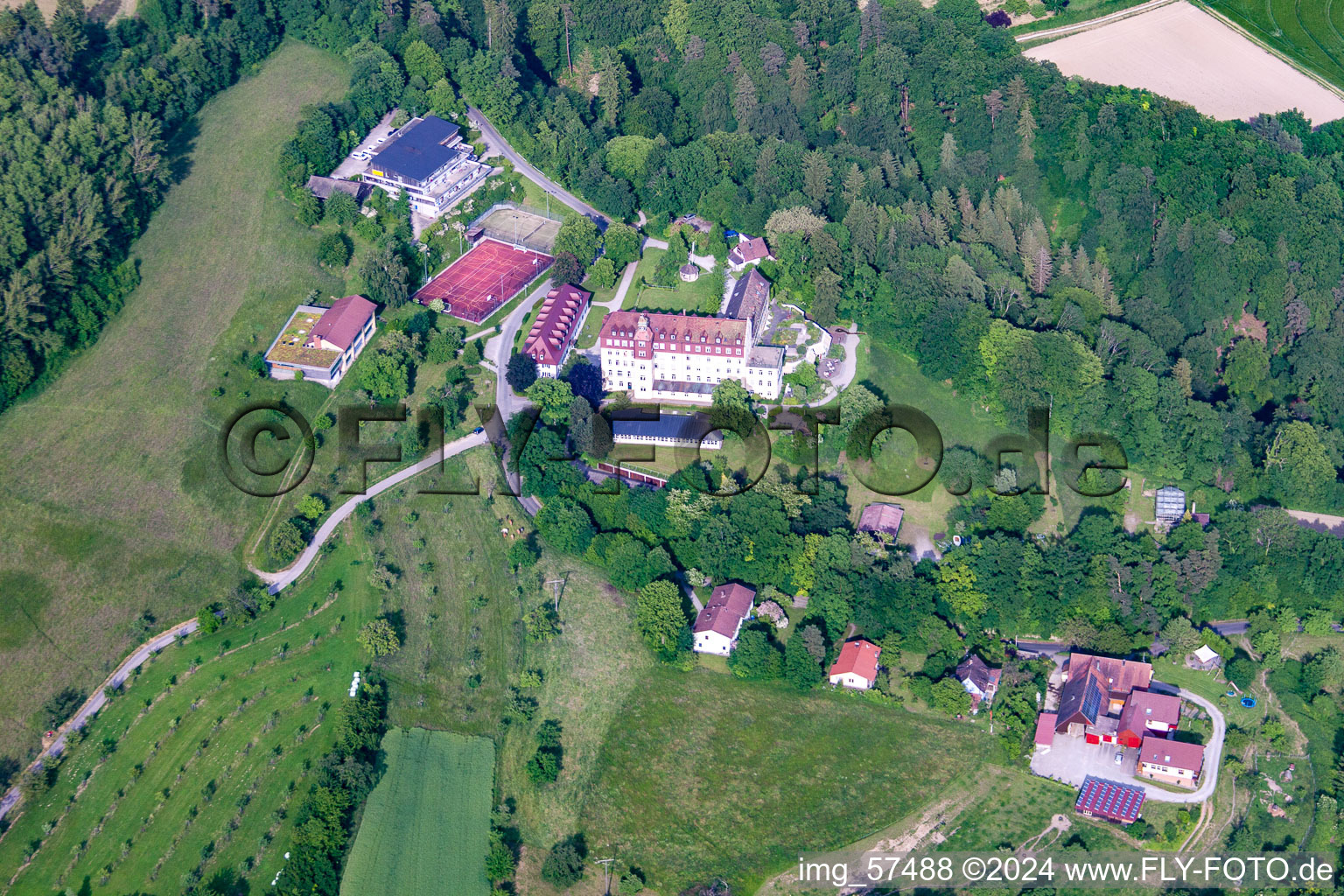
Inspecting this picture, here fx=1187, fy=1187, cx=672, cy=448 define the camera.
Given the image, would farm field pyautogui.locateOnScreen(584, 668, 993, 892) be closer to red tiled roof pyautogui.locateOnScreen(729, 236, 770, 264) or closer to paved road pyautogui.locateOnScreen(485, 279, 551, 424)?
paved road pyautogui.locateOnScreen(485, 279, 551, 424)

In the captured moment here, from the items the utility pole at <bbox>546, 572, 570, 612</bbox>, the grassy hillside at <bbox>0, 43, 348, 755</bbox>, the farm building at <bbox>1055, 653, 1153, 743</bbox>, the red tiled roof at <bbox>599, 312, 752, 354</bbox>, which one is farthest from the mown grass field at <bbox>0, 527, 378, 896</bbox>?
the farm building at <bbox>1055, 653, 1153, 743</bbox>

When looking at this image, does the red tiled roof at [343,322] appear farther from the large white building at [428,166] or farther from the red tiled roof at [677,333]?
the red tiled roof at [677,333]

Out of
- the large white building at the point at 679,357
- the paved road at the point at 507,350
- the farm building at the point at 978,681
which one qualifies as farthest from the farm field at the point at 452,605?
the farm building at the point at 978,681

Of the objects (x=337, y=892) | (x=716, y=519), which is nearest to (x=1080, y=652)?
(x=716, y=519)

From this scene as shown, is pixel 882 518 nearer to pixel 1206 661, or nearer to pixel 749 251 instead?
pixel 1206 661

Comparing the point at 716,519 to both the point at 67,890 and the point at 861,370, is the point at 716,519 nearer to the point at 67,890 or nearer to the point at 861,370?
the point at 861,370

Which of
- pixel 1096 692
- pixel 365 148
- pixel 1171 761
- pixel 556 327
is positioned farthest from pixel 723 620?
pixel 365 148
